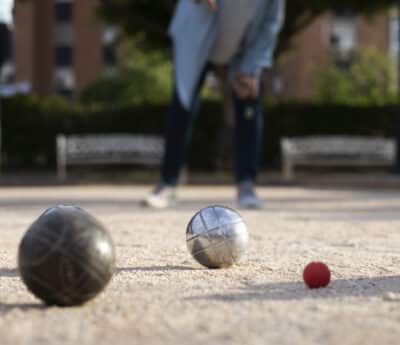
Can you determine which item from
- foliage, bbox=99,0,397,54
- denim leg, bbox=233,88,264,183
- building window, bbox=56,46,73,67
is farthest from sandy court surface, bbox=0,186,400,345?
building window, bbox=56,46,73,67

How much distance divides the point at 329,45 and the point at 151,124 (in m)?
27.9

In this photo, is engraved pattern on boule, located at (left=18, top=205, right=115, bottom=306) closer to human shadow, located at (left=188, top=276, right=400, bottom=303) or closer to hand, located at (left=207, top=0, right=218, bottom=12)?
human shadow, located at (left=188, top=276, right=400, bottom=303)

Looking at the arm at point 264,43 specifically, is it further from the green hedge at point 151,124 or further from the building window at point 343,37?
the building window at point 343,37

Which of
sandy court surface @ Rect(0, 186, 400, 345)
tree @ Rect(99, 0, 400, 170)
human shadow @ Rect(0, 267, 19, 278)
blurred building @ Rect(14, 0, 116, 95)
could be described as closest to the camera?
sandy court surface @ Rect(0, 186, 400, 345)

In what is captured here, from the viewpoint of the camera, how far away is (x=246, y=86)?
648cm

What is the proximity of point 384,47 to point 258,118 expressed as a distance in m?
36.7

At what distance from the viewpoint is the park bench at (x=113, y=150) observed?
14781mm

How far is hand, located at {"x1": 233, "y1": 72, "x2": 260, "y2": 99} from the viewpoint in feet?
21.2

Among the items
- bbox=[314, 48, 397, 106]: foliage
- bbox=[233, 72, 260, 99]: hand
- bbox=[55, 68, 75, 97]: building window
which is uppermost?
bbox=[233, 72, 260, 99]: hand

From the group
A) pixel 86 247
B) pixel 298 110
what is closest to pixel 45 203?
pixel 86 247

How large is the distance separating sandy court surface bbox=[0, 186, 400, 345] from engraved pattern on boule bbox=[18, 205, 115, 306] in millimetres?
63

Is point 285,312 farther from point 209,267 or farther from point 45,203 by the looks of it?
point 45,203

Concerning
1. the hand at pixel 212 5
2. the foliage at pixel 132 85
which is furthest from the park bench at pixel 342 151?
the foliage at pixel 132 85

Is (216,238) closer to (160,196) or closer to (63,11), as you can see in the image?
(160,196)
